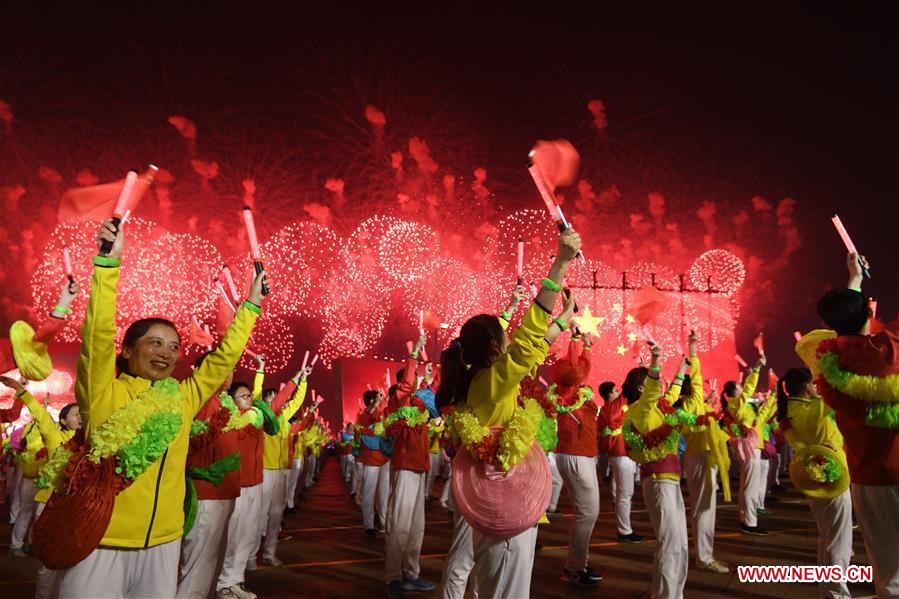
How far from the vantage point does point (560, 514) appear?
12.9 metres

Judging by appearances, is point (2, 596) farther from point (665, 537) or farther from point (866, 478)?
point (866, 478)

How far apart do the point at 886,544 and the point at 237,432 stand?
16.6 ft

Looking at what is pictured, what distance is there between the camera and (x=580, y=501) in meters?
7.76

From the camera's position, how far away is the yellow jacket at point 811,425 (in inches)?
240

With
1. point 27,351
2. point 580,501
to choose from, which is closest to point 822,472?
point 580,501

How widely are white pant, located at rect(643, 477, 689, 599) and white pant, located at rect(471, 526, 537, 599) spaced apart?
2.64m

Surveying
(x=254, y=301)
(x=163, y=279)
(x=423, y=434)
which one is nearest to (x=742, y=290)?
(x=163, y=279)

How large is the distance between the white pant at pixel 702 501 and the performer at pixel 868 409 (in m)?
3.84

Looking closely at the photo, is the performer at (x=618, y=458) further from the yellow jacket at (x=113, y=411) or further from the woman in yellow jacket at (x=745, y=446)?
the yellow jacket at (x=113, y=411)

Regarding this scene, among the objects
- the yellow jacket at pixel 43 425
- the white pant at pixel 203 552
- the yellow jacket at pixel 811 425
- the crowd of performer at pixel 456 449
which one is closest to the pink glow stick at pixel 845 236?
the crowd of performer at pixel 456 449

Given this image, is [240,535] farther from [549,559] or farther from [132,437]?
[132,437]

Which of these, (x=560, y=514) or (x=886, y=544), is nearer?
(x=886, y=544)

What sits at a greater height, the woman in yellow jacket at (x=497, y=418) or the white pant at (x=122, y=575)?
the woman in yellow jacket at (x=497, y=418)

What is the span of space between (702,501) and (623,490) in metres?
2.21
